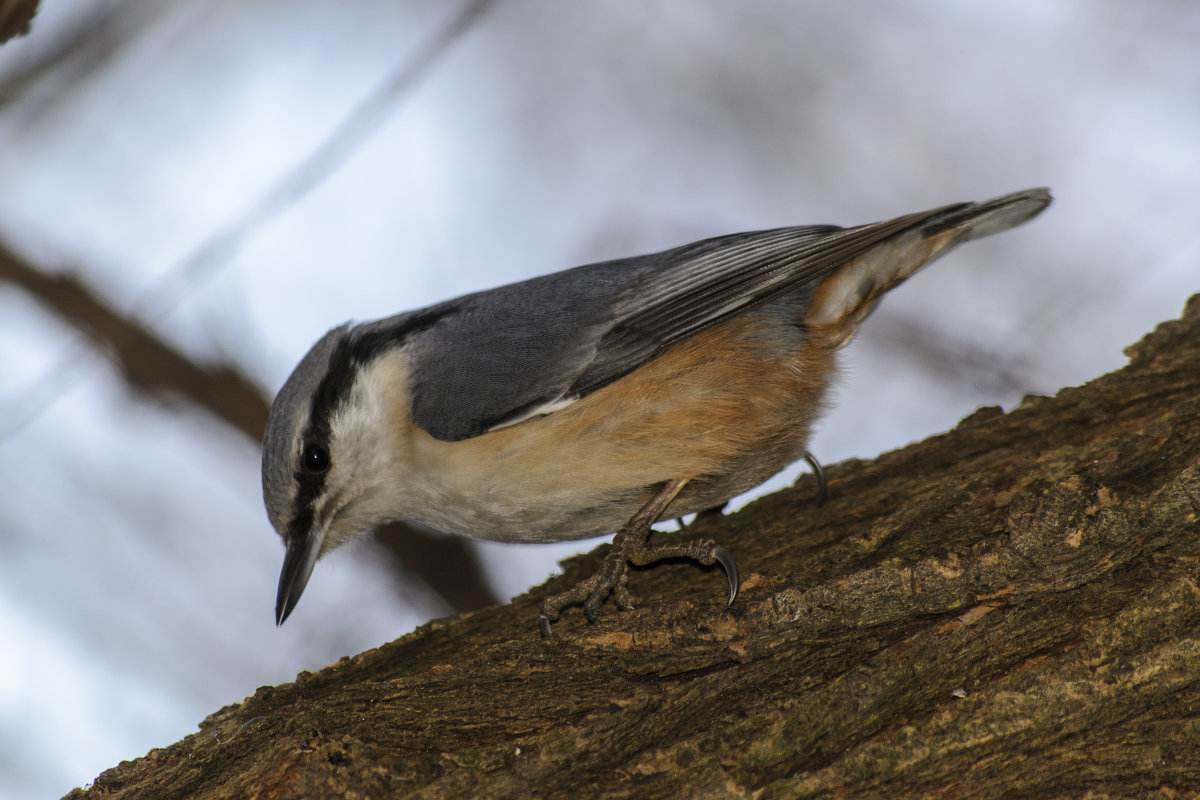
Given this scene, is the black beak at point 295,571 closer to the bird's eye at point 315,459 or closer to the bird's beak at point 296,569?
the bird's beak at point 296,569

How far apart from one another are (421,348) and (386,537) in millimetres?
1109

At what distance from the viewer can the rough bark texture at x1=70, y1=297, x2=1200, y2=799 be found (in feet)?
6.19

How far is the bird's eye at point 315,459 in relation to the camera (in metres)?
3.03

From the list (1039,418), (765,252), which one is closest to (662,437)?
(765,252)

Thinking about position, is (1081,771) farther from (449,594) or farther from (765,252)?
(449,594)

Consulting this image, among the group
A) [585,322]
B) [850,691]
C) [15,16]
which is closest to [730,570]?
[850,691]

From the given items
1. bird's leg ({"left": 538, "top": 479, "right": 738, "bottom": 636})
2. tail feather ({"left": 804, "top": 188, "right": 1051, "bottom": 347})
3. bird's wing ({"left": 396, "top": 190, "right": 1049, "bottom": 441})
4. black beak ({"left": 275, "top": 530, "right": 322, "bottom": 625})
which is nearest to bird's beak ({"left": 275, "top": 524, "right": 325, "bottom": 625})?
black beak ({"left": 275, "top": 530, "right": 322, "bottom": 625})

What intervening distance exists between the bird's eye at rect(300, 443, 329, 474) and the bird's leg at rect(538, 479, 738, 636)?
819 mm

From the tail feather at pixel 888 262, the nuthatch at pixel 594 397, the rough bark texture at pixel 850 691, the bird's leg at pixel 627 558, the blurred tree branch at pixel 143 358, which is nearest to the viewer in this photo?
the rough bark texture at pixel 850 691

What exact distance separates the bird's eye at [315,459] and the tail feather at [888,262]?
152 cm

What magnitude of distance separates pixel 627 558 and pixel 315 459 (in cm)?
99

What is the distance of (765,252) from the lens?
3068 millimetres

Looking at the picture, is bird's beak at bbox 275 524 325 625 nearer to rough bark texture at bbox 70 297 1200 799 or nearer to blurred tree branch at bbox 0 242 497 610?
rough bark texture at bbox 70 297 1200 799

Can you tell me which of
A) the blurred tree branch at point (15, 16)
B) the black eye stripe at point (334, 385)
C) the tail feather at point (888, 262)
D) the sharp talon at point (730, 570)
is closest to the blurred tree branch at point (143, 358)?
the black eye stripe at point (334, 385)
